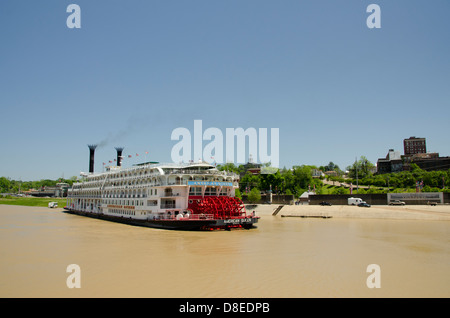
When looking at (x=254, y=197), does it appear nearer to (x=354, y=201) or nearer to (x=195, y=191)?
(x=354, y=201)

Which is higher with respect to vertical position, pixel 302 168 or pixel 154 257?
pixel 302 168

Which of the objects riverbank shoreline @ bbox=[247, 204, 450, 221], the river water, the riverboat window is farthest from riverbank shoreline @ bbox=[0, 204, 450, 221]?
the riverboat window

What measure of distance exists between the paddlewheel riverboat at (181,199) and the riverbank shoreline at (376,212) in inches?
779

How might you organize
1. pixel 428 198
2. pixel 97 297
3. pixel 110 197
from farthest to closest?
pixel 428 198, pixel 110 197, pixel 97 297

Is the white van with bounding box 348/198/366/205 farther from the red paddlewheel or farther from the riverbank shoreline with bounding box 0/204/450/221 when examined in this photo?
the red paddlewheel

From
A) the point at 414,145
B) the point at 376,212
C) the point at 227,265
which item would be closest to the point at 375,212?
the point at 376,212

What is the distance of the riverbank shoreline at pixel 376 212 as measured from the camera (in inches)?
1919

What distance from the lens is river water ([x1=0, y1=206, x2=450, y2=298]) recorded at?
50.7ft

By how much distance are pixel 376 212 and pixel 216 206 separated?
1194 inches

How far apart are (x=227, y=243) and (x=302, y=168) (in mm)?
80265

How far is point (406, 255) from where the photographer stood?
23562 mm

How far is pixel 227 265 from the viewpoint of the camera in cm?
2041
